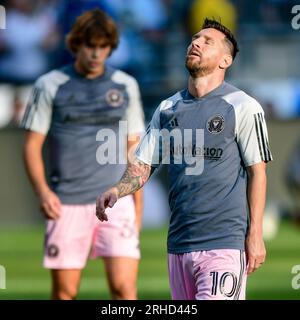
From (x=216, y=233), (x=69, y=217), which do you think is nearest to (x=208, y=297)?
(x=216, y=233)

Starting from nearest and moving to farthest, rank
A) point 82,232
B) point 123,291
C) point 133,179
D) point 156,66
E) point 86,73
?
point 133,179
point 123,291
point 82,232
point 86,73
point 156,66

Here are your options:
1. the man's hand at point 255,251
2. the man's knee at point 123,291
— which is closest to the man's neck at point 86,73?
the man's knee at point 123,291

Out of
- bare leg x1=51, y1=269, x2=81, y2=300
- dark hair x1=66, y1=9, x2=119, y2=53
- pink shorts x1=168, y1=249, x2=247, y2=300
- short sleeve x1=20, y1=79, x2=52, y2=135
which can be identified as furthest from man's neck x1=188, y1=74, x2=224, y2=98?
bare leg x1=51, y1=269, x2=81, y2=300

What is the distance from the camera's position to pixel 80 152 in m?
9.36

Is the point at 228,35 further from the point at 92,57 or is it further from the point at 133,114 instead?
the point at 133,114

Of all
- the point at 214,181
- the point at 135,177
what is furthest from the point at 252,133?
the point at 135,177

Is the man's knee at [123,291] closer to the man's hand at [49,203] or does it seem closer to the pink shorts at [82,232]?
the pink shorts at [82,232]

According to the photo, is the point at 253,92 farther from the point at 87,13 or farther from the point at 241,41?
the point at 87,13

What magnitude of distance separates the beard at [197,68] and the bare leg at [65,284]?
8.71 ft

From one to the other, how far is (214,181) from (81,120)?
2.57 meters

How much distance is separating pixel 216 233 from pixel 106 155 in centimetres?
258

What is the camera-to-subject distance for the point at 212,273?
22.6 feet

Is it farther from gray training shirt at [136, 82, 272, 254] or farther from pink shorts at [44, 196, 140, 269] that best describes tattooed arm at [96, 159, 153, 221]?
pink shorts at [44, 196, 140, 269]

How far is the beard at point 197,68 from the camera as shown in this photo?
6.95m
